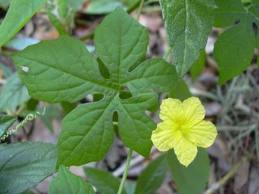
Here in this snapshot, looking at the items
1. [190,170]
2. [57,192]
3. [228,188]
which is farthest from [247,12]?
[228,188]

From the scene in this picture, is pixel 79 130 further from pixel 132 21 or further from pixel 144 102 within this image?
pixel 132 21

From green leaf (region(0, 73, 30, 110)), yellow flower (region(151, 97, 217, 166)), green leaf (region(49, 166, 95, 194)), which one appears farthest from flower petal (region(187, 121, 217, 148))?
green leaf (region(0, 73, 30, 110))

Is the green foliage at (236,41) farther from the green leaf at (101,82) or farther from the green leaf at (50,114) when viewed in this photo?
the green leaf at (50,114)

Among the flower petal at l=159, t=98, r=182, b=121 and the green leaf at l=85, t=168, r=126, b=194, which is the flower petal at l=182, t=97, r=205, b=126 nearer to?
the flower petal at l=159, t=98, r=182, b=121

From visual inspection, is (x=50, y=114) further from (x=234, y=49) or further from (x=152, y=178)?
(x=234, y=49)

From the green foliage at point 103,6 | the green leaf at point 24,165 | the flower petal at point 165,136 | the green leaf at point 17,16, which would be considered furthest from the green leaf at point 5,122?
the green foliage at point 103,6

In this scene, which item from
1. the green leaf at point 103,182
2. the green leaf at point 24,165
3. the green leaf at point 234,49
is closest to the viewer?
the green leaf at point 24,165
